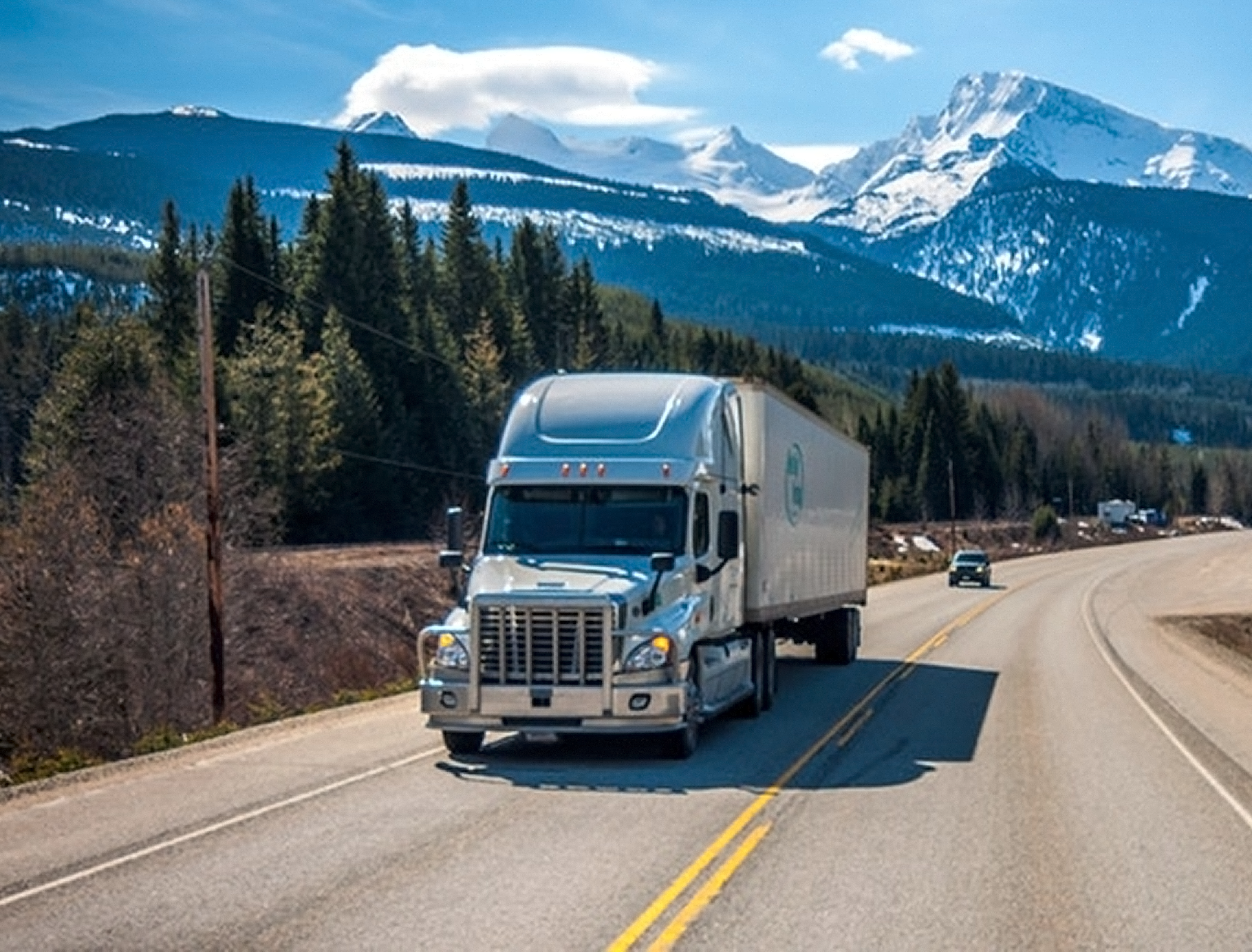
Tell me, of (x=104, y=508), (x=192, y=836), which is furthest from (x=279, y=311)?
(x=192, y=836)

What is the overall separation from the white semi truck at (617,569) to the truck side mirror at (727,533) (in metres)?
0.03

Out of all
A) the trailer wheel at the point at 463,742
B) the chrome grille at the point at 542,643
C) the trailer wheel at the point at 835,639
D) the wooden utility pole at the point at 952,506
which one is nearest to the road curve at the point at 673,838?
the trailer wheel at the point at 463,742

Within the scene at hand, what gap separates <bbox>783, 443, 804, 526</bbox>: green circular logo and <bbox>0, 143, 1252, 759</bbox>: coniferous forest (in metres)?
10.3

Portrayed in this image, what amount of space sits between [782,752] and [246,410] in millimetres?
46730

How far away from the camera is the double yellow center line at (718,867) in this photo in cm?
957

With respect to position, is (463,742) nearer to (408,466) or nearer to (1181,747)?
(1181,747)

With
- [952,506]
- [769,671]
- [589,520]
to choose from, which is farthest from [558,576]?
[952,506]

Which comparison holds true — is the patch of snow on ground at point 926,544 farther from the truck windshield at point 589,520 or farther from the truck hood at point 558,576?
the truck hood at point 558,576

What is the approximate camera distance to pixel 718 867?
11.6 meters

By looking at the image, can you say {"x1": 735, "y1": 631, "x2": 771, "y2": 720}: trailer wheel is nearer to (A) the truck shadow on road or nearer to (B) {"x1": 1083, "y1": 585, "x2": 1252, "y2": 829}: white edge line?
(A) the truck shadow on road

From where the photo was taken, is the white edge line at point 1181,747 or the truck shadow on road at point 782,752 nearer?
the white edge line at point 1181,747

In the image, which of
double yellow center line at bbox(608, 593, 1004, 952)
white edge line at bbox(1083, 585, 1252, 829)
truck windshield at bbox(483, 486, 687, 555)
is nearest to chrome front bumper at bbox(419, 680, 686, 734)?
double yellow center line at bbox(608, 593, 1004, 952)

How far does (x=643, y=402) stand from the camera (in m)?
18.9

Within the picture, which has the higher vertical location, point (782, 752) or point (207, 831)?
point (207, 831)
